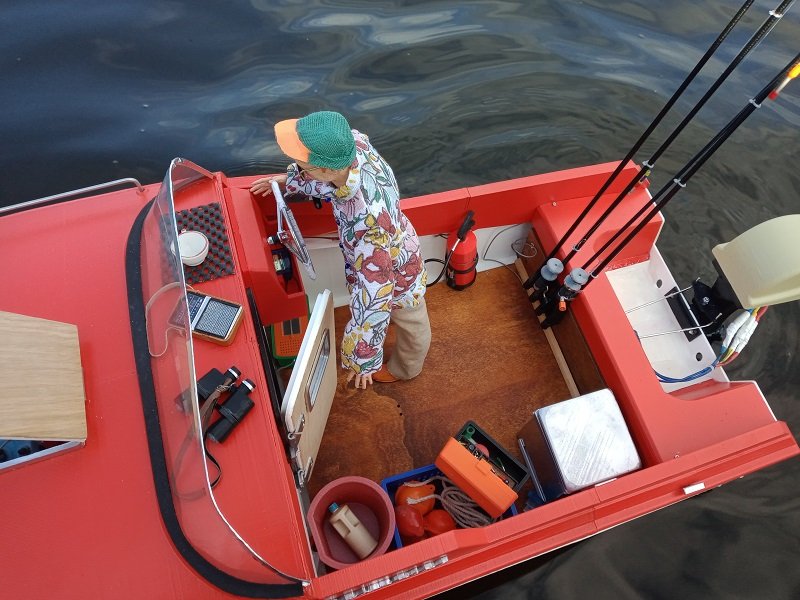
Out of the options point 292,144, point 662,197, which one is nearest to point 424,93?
point 662,197

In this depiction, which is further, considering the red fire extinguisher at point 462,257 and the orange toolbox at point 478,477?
the red fire extinguisher at point 462,257

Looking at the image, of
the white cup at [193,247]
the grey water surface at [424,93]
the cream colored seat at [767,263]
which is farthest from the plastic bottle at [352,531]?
the grey water surface at [424,93]

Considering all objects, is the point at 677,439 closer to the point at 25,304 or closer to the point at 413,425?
the point at 413,425

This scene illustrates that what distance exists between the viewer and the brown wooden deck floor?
2.58 metres

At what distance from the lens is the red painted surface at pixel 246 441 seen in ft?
4.92

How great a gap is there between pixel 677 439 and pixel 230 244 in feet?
6.78

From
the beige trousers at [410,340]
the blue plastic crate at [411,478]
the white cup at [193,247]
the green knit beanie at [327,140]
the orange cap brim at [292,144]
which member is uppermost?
the green knit beanie at [327,140]

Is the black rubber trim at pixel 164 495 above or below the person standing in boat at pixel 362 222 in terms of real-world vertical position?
below

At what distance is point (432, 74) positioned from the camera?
436 cm

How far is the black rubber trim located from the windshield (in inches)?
0.6

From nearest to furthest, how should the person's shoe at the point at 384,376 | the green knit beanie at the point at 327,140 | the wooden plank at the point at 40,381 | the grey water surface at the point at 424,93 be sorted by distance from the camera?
the wooden plank at the point at 40,381, the green knit beanie at the point at 327,140, the person's shoe at the point at 384,376, the grey water surface at the point at 424,93

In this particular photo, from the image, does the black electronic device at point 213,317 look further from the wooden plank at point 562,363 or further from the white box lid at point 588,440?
the wooden plank at point 562,363

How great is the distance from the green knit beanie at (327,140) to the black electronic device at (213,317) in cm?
60

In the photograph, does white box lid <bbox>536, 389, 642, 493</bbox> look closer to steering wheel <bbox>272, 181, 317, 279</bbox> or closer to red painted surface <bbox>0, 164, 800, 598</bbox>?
red painted surface <bbox>0, 164, 800, 598</bbox>
